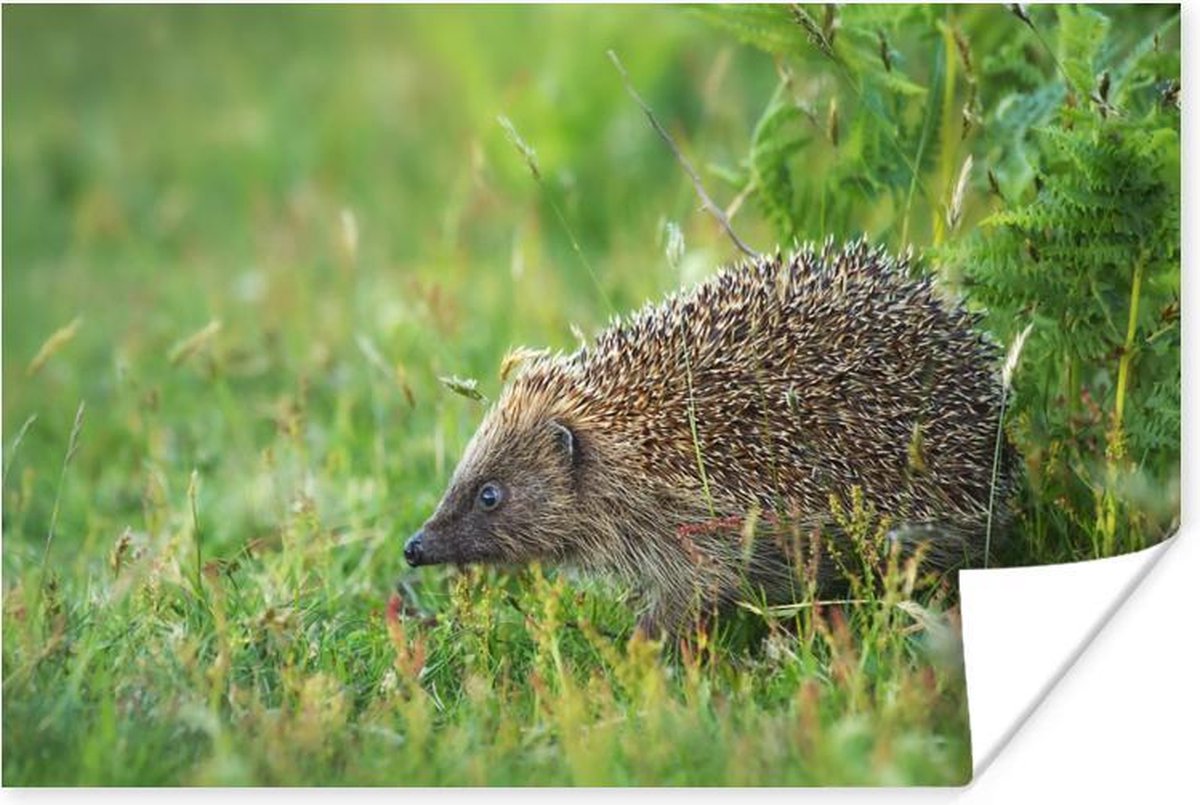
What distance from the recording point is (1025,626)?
14.9 ft

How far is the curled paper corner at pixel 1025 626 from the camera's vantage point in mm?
4324

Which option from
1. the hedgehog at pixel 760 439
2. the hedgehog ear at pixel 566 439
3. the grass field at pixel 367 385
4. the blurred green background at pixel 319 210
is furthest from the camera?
the blurred green background at pixel 319 210

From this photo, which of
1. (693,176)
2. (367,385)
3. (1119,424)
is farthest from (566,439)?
(367,385)

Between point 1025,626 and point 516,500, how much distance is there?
4.71 ft

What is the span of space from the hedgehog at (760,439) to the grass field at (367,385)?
15 cm

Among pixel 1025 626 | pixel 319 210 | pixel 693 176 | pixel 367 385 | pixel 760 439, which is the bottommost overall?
pixel 1025 626

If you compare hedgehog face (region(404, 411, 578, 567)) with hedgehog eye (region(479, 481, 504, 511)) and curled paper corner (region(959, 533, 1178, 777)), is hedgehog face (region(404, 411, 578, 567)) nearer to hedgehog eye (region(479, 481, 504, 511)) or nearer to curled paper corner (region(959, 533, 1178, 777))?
hedgehog eye (region(479, 481, 504, 511))

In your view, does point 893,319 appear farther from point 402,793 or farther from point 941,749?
point 402,793

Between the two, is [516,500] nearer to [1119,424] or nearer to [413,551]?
[413,551]

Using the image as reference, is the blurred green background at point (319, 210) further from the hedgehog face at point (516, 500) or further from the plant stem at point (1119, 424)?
the plant stem at point (1119, 424)

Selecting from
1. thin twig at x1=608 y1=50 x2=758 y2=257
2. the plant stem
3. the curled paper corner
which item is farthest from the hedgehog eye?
the plant stem

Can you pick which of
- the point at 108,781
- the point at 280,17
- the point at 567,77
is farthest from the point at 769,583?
the point at 567,77

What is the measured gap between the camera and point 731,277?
188 inches

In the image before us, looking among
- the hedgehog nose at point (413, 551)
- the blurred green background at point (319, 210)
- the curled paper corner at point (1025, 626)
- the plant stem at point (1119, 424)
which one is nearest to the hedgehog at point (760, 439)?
the hedgehog nose at point (413, 551)
